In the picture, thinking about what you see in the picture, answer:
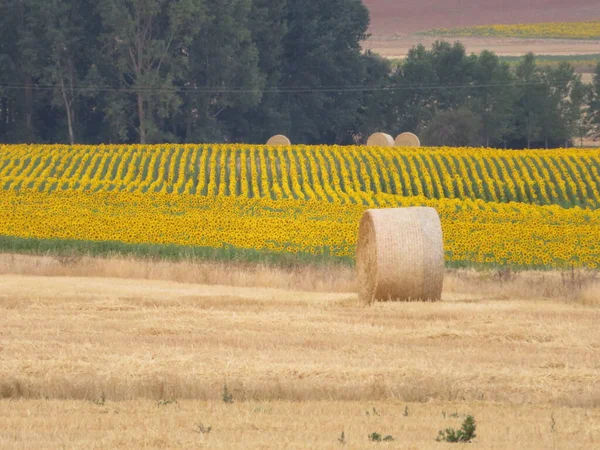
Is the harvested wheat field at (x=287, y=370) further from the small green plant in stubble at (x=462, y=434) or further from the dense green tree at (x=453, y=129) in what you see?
the dense green tree at (x=453, y=129)

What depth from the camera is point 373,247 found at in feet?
77.6

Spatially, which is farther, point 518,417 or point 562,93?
point 562,93

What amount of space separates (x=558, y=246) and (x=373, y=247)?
9.62m

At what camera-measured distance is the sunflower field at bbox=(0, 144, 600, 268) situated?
33.0m

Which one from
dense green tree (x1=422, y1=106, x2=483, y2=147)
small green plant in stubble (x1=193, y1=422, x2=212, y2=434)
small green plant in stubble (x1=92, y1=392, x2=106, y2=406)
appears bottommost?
dense green tree (x1=422, y1=106, x2=483, y2=147)

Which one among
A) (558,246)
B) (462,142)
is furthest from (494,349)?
(462,142)

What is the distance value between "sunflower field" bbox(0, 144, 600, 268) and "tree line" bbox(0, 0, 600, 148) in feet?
65.4

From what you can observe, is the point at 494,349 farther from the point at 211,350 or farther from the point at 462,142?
the point at 462,142

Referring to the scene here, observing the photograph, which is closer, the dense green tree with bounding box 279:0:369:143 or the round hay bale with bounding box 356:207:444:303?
the round hay bale with bounding box 356:207:444:303

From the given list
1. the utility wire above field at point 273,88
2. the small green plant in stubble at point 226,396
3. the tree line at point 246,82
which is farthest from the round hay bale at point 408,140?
the small green plant in stubble at point 226,396

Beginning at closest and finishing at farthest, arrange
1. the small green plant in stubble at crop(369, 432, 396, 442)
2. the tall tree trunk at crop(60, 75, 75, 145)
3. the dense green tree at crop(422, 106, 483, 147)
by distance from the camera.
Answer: the small green plant in stubble at crop(369, 432, 396, 442), the tall tree trunk at crop(60, 75, 75, 145), the dense green tree at crop(422, 106, 483, 147)

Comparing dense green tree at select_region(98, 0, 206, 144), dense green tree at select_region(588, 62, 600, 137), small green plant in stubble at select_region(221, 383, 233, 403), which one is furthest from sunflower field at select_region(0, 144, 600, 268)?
dense green tree at select_region(588, 62, 600, 137)

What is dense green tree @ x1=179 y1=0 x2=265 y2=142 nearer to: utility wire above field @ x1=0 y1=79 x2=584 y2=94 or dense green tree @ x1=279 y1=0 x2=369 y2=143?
utility wire above field @ x1=0 y1=79 x2=584 y2=94

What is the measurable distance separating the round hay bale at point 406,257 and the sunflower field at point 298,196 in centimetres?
653
